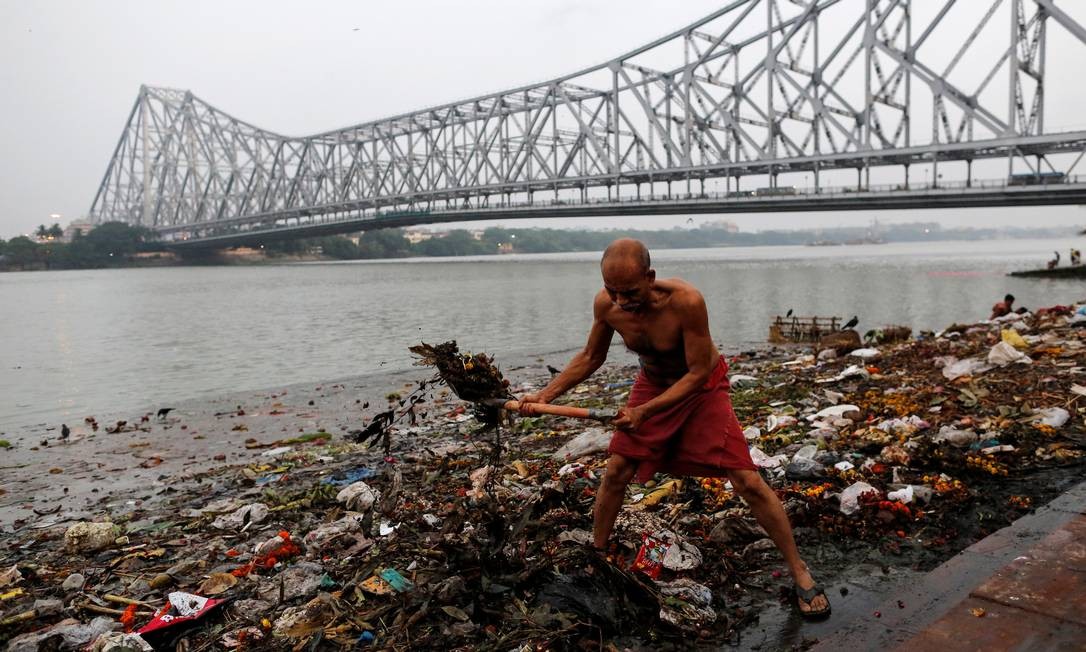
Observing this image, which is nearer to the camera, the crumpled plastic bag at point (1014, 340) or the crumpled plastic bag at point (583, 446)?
the crumpled plastic bag at point (583, 446)

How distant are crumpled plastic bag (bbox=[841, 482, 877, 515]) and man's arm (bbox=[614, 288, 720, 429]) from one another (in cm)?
141

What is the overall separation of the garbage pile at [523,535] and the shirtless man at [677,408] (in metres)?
0.35

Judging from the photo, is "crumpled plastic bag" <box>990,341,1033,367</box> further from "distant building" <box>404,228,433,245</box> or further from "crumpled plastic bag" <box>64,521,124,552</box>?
"distant building" <box>404,228,433,245</box>

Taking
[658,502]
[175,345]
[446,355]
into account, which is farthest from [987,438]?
[175,345]

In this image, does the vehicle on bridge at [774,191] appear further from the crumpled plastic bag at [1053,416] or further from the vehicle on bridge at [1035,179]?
the crumpled plastic bag at [1053,416]

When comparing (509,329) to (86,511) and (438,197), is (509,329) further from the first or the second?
(438,197)

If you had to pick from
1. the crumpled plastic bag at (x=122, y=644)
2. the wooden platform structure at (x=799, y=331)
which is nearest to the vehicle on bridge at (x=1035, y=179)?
the wooden platform structure at (x=799, y=331)

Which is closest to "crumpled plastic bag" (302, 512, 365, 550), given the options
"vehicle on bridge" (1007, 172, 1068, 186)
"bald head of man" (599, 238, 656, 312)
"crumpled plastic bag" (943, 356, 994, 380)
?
"bald head of man" (599, 238, 656, 312)

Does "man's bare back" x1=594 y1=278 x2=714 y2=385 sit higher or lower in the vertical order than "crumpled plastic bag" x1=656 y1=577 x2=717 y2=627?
higher

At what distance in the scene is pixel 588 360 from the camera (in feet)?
10.5

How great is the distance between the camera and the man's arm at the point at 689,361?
9.00ft

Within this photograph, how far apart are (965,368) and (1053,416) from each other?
6.29 ft

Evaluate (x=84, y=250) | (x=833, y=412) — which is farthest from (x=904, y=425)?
(x=84, y=250)

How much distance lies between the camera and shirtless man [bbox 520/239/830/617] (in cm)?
273
